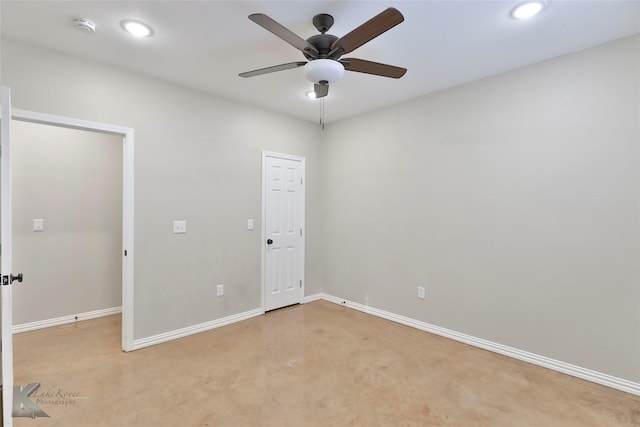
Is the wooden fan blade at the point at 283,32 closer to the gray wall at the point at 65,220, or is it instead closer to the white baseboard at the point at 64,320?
the gray wall at the point at 65,220

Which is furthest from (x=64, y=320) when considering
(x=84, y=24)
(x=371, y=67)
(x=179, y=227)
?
(x=371, y=67)

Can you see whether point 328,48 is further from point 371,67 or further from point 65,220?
point 65,220

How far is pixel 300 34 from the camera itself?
2.35 meters

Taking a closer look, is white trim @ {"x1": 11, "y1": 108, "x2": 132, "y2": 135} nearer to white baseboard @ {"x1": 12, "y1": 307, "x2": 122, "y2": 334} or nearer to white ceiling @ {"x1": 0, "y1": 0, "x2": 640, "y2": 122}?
white ceiling @ {"x1": 0, "y1": 0, "x2": 640, "y2": 122}

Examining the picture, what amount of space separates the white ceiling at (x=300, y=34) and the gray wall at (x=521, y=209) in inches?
14.5

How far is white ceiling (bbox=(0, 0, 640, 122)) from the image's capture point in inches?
79.6

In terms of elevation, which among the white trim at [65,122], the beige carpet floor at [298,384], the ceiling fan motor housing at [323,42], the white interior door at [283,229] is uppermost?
the ceiling fan motor housing at [323,42]

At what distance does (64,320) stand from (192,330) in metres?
1.60

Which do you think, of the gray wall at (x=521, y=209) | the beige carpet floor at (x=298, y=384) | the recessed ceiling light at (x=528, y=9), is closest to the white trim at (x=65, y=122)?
the beige carpet floor at (x=298, y=384)

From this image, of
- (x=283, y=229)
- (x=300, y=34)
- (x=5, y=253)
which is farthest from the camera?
(x=283, y=229)

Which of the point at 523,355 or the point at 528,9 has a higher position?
the point at 528,9

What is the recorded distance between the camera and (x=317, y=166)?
466cm

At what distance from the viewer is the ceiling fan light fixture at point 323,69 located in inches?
79.1

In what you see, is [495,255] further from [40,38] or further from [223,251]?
[40,38]
